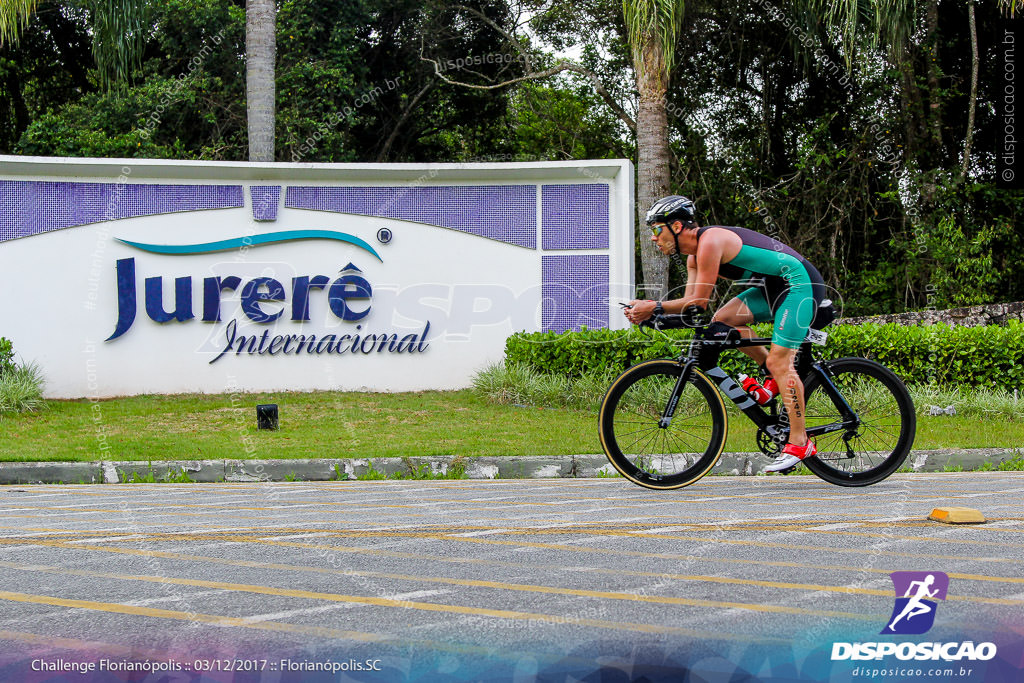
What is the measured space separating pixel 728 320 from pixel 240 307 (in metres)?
9.52

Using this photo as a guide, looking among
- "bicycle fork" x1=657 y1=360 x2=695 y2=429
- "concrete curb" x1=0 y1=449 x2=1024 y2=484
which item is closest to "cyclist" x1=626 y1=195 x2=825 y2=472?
"bicycle fork" x1=657 y1=360 x2=695 y2=429

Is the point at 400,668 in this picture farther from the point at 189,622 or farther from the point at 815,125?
the point at 815,125

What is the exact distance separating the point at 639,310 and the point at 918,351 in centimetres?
773

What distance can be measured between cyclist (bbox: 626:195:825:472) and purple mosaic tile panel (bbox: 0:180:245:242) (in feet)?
32.3

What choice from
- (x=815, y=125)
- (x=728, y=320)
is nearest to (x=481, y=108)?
(x=815, y=125)

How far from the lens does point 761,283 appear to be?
5.81 m

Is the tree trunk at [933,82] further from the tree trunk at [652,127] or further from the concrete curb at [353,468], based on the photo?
the concrete curb at [353,468]

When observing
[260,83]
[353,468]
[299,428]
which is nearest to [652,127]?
[260,83]

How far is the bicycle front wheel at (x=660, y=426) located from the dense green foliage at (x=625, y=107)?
42.6 feet

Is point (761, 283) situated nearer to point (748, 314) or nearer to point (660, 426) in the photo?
point (748, 314)

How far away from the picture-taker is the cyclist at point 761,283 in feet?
18.3

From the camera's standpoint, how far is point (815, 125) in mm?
21375

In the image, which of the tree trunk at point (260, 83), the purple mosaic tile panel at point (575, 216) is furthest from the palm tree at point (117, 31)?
the purple mosaic tile panel at point (575, 216)

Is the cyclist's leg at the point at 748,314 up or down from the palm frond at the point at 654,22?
down
